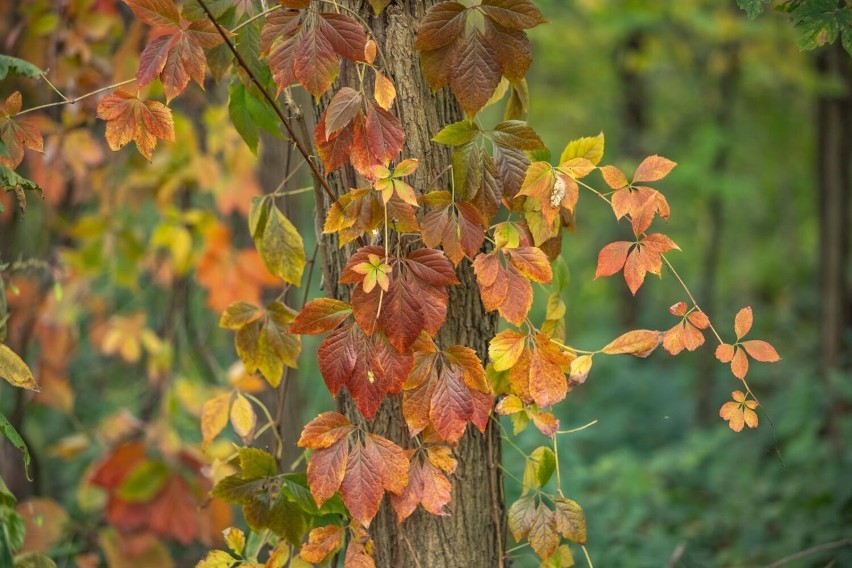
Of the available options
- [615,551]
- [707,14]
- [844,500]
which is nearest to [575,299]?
[707,14]

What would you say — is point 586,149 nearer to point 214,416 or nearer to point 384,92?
point 384,92

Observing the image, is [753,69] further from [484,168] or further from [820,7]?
[484,168]

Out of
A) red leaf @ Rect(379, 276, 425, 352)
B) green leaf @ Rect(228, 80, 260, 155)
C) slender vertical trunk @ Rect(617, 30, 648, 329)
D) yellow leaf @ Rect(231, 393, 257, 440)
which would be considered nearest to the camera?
red leaf @ Rect(379, 276, 425, 352)

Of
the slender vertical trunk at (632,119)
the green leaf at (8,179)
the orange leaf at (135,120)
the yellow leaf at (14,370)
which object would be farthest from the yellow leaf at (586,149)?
the slender vertical trunk at (632,119)

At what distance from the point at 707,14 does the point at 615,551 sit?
4.67 m

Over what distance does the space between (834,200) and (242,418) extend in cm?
453

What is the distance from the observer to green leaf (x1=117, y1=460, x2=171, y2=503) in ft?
10.2

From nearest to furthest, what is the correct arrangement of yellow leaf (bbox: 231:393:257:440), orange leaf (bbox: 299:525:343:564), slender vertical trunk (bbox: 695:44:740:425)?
orange leaf (bbox: 299:525:343:564), yellow leaf (bbox: 231:393:257:440), slender vertical trunk (bbox: 695:44:740:425)

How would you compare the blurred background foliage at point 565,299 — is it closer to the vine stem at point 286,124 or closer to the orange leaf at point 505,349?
the vine stem at point 286,124

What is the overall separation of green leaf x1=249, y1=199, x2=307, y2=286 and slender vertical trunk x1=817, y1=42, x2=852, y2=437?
14.0ft

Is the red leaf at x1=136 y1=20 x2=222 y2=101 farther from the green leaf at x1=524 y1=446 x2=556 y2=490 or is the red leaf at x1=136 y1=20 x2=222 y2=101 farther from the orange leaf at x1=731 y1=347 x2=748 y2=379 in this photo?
the orange leaf at x1=731 y1=347 x2=748 y2=379

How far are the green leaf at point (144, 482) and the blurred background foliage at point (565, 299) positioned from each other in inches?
5.8

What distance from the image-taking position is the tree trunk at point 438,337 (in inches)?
59.6

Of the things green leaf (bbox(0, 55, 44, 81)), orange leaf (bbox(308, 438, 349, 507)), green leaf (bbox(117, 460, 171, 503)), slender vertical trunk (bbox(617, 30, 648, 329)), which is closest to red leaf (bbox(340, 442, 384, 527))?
orange leaf (bbox(308, 438, 349, 507))
